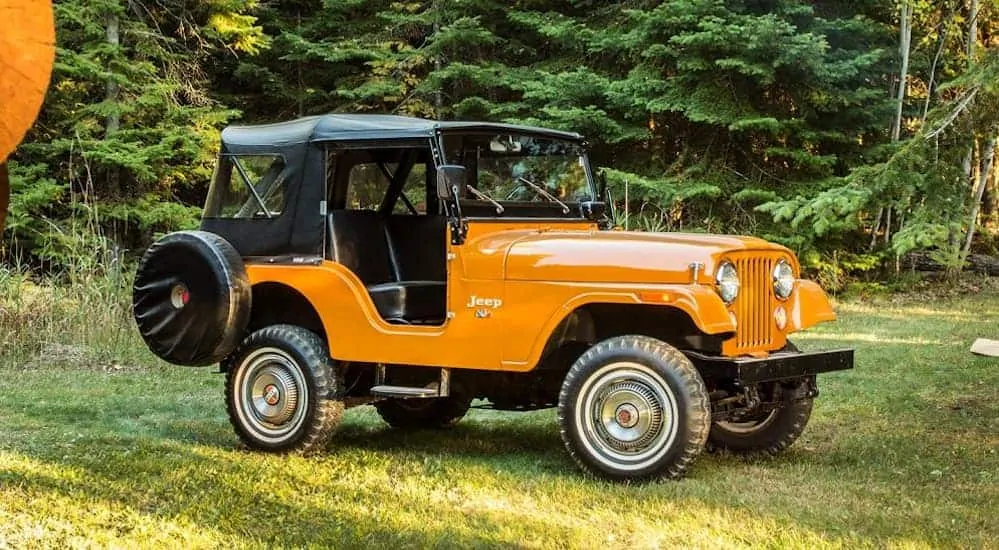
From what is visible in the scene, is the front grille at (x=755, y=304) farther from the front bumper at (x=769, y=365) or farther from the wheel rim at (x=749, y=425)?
the wheel rim at (x=749, y=425)

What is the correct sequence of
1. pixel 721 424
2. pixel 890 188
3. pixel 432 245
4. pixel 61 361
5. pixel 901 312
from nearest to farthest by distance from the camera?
pixel 721 424, pixel 432 245, pixel 890 188, pixel 61 361, pixel 901 312

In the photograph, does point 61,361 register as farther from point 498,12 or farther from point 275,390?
point 498,12

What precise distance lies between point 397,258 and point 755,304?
2.29 meters

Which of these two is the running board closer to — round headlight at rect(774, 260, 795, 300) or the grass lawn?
the grass lawn

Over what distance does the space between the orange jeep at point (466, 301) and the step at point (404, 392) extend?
0.05ft

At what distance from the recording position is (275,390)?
584 cm

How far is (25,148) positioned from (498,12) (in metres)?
8.76

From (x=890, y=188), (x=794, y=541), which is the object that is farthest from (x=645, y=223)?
(x=794, y=541)

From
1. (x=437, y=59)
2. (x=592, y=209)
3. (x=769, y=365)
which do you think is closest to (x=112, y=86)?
(x=437, y=59)

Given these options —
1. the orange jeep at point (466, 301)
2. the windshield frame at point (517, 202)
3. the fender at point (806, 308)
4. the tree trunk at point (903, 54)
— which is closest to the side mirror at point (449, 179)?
the orange jeep at point (466, 301)

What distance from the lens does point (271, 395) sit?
585 cm

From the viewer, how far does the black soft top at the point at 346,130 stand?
18.6 feet

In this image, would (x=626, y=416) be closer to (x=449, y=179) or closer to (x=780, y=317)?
(x=780, y=317)

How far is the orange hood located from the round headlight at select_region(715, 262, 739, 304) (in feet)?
0.19
